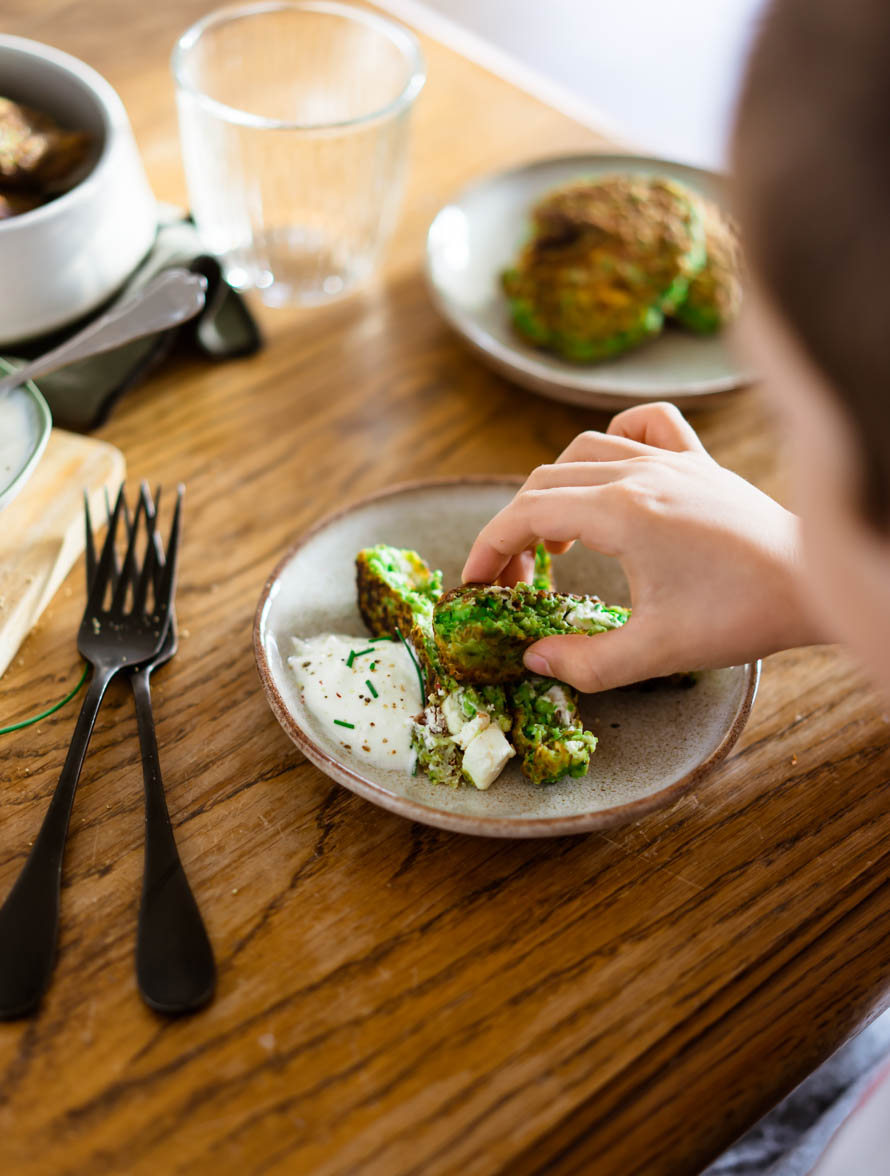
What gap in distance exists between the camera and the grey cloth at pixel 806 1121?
0.91 metres

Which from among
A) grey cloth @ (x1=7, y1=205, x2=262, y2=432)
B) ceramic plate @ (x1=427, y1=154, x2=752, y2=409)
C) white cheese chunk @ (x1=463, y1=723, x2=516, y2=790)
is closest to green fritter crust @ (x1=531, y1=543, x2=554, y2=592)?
white cheese chunk @ (x1=463, y1=723, x2=516, y2=790)

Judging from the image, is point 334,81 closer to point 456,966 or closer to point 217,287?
point 217,287

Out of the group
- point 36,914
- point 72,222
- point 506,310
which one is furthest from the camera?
point 506,310

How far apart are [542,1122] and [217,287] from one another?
0.92 m

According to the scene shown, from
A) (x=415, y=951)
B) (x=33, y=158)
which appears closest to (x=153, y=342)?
(x=33, y=158)

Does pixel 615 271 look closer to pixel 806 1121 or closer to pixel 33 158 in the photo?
pixel 33 158

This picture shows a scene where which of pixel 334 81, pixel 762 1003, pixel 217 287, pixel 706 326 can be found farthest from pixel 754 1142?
pixel 334 81

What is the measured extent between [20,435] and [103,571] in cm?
14

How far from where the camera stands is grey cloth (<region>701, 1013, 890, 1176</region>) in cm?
91

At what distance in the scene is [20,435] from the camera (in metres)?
0.90

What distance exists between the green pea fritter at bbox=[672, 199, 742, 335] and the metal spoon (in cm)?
58

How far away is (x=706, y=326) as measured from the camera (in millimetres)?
1252

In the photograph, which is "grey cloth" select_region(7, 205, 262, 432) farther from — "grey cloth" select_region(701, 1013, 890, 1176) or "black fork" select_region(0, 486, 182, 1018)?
"grey cloth" select_region(701, 1013, 890, 1176)

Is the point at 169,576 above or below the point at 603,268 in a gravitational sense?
below
